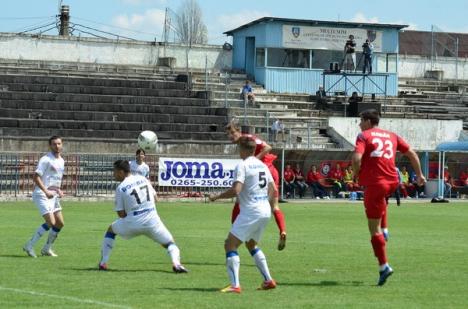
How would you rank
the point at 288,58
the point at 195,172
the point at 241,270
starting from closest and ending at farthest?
the point at 241,270
the point at 195,172
the point at 288,58

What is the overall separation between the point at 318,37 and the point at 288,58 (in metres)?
2.01

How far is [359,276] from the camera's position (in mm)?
14852

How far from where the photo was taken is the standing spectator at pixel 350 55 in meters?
57.0

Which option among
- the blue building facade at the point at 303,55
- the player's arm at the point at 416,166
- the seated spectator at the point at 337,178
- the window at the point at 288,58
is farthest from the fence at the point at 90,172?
the player's arm at the point at 416,166

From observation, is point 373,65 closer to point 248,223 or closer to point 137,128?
point 137,128

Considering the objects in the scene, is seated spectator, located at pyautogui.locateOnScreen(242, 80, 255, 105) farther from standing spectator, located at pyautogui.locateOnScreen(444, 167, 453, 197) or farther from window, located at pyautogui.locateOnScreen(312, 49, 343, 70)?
standing spectator, located at pyautogui.locateOnScreen(444, 167, 453, 197)

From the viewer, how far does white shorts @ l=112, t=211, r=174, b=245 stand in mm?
14789

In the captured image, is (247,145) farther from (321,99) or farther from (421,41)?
(421,41)

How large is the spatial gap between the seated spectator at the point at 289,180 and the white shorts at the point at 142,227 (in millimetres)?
28265

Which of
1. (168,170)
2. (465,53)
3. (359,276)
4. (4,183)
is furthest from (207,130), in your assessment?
(465,53)

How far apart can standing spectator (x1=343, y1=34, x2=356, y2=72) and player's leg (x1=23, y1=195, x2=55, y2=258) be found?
40723 millimetres

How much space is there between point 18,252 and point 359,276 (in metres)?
6.05

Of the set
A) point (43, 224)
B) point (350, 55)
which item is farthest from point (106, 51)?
point (43, 224)

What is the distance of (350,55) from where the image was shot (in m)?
59.0
